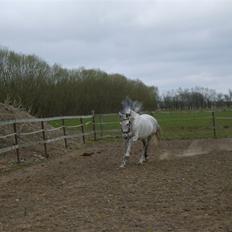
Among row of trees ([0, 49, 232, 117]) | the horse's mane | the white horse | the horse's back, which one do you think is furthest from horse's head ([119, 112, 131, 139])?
row of trees ([0, 49, 232, 117])

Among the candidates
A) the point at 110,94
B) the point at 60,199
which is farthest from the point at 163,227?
the point at 110,94

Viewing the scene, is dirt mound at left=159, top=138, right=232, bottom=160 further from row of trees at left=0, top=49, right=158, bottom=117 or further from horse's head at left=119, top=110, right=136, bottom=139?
row of trees at left=0, top=49, right=158, bottom=117

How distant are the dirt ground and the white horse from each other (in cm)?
44

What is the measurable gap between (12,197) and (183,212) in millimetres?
3522

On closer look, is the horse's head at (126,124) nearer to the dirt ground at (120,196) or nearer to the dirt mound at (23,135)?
the dirt ground at (120,196)

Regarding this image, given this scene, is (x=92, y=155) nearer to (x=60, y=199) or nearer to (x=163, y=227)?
(x=60, y=199)

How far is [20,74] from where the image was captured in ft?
148

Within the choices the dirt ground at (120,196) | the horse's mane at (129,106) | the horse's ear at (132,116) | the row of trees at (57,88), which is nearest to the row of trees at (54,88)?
the row of trees at (57,88)

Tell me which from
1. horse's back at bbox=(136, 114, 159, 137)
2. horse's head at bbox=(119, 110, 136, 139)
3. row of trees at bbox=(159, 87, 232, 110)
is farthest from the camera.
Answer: row of trees at bbox=(159, 87, 232, 110)

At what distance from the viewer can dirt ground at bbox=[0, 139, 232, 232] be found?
627 centimetres

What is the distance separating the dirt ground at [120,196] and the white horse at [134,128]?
0.44 m

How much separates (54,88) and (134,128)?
119ft

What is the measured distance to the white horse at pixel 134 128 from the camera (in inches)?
494

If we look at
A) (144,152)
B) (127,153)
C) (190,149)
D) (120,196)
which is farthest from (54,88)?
(120,196)
